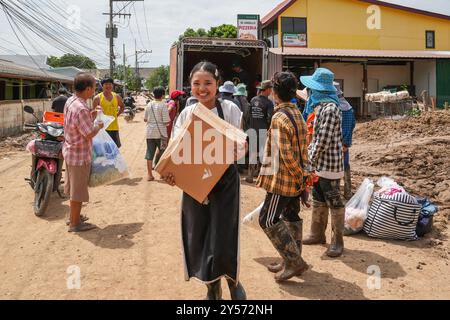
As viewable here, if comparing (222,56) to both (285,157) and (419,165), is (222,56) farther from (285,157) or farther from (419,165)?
(285,157)

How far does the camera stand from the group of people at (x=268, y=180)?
2824 millimetres

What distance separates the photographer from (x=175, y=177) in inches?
106

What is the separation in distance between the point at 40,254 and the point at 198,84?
254 cm

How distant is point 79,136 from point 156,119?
300cm

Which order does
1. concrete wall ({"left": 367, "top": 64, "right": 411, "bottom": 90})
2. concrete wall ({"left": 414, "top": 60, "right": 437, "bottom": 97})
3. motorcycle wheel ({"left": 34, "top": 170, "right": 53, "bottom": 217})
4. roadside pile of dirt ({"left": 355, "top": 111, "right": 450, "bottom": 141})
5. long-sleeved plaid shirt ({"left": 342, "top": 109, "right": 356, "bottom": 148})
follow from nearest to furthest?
motorcycle wheel ({"left": 34, "top": 170, "right": 53, "bottom": 217}) < long-sleeved plaid shirt ({"left": 342, "top": 109, "right": 356, "bottom": 148}) < roadside pile of dirt ({"left": 355, "top": 111, "right": 450, "bottom": 141}) < concrete wall ({"left": 414, "top": 60, "right": 437, "bottom": 97}) < concrete wall ({"left": 367, "top": 64, "right": 411, "bottom": 90})

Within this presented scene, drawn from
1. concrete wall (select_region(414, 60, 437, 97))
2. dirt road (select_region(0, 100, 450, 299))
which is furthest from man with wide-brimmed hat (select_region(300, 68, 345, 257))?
concrete wall (select_region(414, 60, 437, 97))

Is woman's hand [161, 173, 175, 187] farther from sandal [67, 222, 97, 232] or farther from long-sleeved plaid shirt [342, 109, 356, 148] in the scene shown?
long-sleeved plaid shirt [342, 109, 356, 148]

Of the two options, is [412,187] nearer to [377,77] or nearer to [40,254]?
[40,254]

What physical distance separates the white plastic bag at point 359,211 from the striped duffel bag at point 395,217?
86 mm

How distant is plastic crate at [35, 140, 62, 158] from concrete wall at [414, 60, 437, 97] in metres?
21.9

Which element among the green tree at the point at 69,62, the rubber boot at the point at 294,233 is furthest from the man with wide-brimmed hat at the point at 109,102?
the green tree at the point at 69,62

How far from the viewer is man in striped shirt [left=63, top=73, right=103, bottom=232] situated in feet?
15.0

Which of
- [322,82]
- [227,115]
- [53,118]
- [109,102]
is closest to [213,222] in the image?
[227,115]
